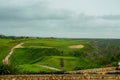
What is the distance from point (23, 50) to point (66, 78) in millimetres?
84504

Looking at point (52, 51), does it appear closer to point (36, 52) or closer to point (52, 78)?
point (36, 52)

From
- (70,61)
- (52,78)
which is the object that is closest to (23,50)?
(70,61)

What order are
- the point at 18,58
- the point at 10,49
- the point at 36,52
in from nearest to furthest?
the point at 18,58
the point at 36,52
the point at 10,49

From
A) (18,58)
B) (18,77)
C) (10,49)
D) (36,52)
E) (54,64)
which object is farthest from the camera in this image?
(10,49)

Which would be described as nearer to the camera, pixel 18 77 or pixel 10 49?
pixel 18 77

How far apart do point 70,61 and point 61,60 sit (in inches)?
106

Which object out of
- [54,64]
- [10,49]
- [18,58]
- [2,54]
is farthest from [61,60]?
[10,49]

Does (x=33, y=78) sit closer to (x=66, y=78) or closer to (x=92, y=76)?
(x=66, y=78)

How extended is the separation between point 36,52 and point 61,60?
33618 millimetres

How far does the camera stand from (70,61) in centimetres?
7712

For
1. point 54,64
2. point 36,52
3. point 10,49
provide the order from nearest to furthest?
point 54,64 → point 36,52 → point 10,49

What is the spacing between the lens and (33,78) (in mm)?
29891

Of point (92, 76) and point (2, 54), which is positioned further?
point (2, 54)

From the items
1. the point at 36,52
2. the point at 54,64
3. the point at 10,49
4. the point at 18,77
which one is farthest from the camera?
the point at 10,49
